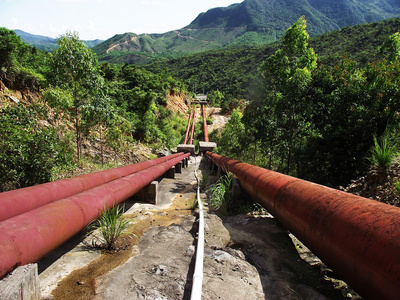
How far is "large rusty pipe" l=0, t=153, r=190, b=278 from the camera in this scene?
4.76ft

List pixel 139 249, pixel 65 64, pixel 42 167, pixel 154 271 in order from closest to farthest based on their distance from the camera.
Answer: pixel 154 271 → pixel 139 249 → pixel 42 167 → pixel 65 64

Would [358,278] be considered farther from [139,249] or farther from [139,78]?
[139,78]

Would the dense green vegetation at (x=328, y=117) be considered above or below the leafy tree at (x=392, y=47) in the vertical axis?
below

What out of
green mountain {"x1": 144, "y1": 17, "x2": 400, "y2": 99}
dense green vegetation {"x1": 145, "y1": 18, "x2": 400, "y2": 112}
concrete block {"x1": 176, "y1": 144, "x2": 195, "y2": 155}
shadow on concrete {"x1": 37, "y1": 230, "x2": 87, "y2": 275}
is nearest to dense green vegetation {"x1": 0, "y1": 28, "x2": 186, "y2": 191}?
concrete block {"x1": 176, "y1": 144, "x2": 195, "y2": 155}

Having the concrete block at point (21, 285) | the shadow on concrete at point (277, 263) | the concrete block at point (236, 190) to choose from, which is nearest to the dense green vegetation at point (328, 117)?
the concrete block at point (236, 190)

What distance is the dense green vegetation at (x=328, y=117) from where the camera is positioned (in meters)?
→ 5.89

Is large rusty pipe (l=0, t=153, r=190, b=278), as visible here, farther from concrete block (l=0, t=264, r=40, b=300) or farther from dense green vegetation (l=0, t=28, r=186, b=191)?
dense green vegetation (l=0, t=28, r=186, b=191)

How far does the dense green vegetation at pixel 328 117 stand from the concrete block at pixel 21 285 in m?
6.63

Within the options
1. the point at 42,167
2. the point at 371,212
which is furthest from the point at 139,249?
the point at 42,167

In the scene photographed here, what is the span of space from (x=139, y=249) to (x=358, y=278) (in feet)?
6.51

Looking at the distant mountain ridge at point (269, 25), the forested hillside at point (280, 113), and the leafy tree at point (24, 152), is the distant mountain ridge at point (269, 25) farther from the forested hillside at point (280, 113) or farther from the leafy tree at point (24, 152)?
the leafy tree at point (24, 152)

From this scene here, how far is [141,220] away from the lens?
3602 millimetres

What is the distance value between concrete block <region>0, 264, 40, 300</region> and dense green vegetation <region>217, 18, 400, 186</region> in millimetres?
6628

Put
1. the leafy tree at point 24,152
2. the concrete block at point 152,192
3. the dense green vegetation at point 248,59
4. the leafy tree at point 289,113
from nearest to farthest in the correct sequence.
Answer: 1. the leafy tree at point 24,152
2. the concrete block at point 152,192
3. the leafy tree at point 289,113
4. the dense green vegetation at point 248,59
